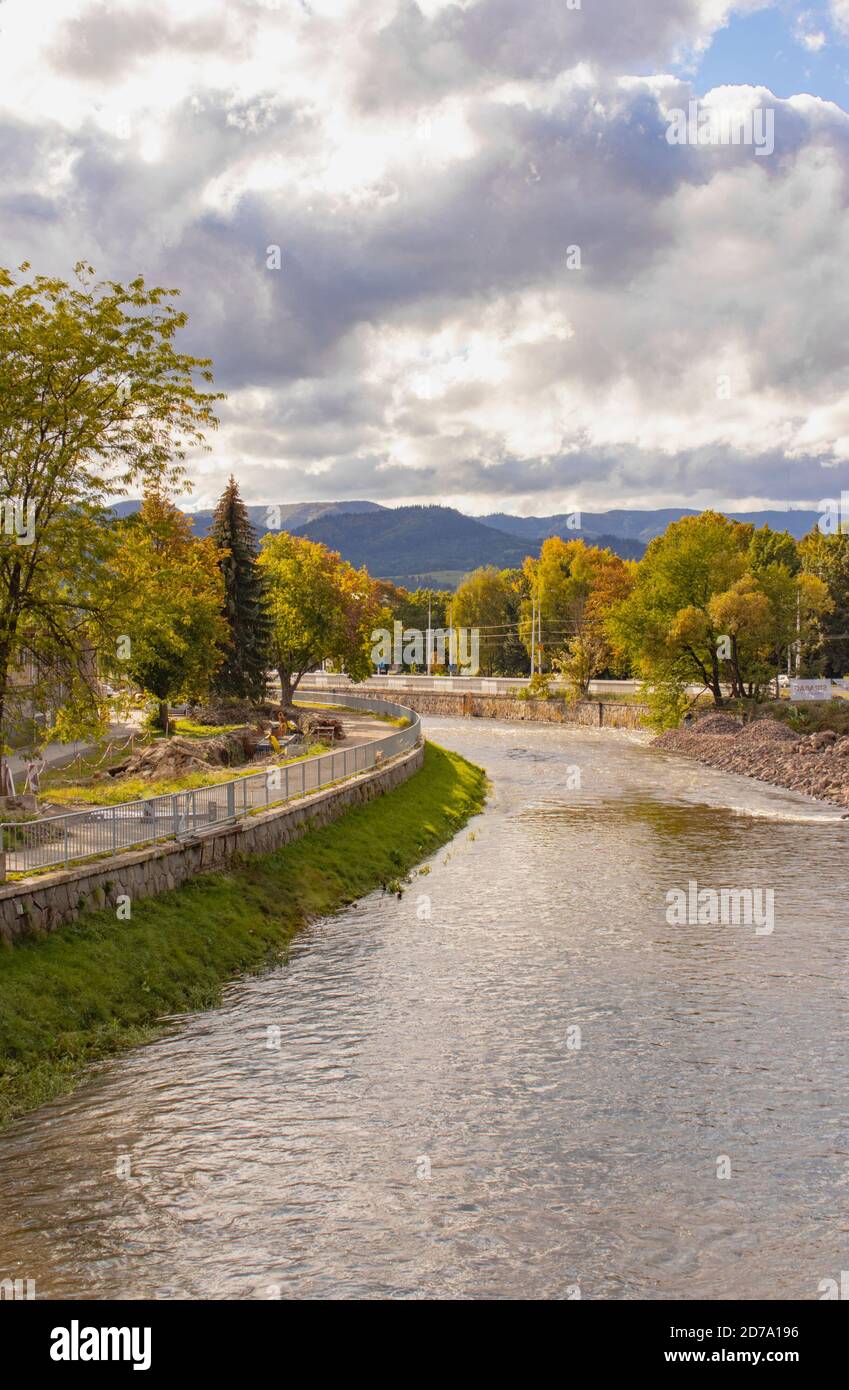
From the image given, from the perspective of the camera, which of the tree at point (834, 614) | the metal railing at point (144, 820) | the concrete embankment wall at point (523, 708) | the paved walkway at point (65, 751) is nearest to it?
the metal railing at point (144, 820)

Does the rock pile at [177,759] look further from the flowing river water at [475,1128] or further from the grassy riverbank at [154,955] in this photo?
the flowing river water at [475,1128]

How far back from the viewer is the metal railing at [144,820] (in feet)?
63.5

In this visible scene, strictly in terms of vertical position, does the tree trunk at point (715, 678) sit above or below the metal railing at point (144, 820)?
above

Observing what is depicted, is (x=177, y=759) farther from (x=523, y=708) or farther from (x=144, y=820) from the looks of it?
(x=523, y=708)

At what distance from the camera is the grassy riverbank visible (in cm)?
1609

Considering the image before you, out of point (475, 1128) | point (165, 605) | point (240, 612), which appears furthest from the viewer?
point (240, 612)

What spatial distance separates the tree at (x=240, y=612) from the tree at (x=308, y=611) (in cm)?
607

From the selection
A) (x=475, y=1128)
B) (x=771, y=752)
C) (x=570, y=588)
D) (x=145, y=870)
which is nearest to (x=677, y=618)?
(x=771, y=752)

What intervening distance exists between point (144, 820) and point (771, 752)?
135ft

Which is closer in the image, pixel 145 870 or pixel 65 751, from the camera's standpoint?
pixel 145 870

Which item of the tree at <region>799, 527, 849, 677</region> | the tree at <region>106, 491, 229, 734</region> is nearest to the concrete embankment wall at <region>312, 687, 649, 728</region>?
the tree at <region>799, 527, 849, 677</region>

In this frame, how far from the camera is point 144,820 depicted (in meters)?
22.5

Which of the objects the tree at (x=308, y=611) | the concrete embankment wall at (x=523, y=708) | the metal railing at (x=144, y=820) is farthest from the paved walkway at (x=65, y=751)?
the concrete embankment wall at (x=523, y=708)

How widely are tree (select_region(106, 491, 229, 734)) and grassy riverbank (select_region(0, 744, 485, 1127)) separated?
5.15 m
